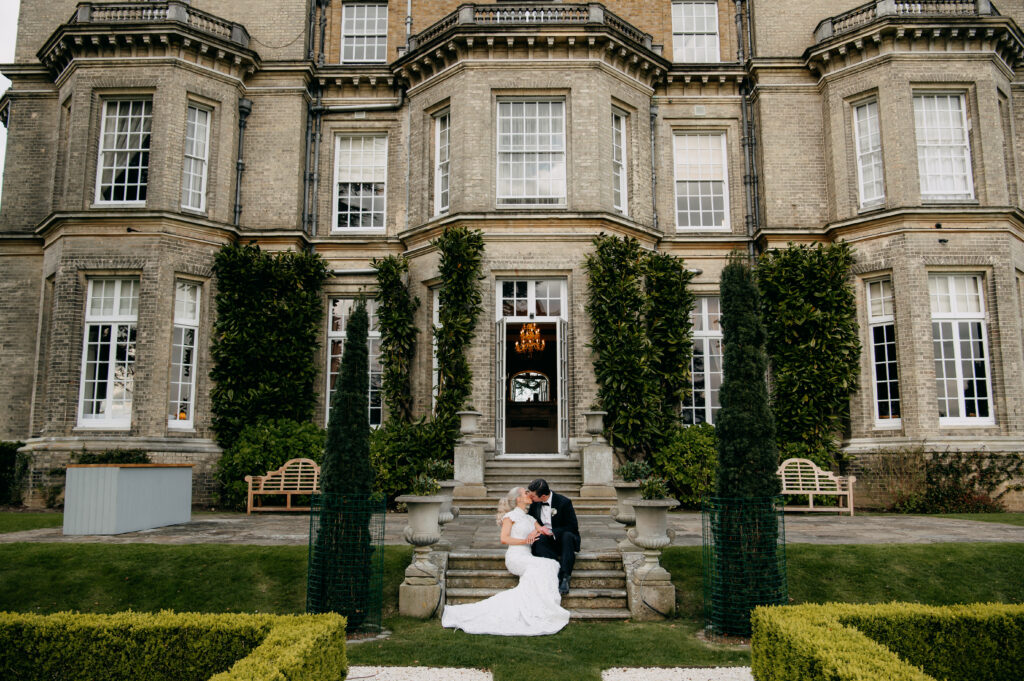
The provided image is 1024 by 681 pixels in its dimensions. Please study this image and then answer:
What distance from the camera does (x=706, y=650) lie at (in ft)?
23.6

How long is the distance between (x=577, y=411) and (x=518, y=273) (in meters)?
3.25

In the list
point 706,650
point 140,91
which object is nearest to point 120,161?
point 140,91

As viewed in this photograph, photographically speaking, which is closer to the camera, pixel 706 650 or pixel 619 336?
pixel 706 650

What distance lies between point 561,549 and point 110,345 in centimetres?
1223

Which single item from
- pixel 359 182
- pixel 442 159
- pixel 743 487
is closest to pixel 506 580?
pixel 743 487

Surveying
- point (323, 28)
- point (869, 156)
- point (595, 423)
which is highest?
point (323, 28)

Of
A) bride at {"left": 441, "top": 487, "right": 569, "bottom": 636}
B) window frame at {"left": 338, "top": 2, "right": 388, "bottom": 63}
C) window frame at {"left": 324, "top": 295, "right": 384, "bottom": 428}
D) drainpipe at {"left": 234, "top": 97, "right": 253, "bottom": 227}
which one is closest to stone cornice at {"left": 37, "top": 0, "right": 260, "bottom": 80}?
drainpipe at {"left": 234, "top": 97, "right": 253, "bottom": 227}

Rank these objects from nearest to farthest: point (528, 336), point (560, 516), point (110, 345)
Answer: point (560, 516) → point (528, 336) → point (110, 345)

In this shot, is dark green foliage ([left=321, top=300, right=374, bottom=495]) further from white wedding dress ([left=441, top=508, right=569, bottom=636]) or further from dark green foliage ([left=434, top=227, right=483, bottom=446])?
dark green foliage ([left=434, top=227, right=483, bottom=446])

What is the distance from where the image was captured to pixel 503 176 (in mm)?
17047

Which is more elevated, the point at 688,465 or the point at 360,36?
the point at 360,36

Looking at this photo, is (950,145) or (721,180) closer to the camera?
(950,145)

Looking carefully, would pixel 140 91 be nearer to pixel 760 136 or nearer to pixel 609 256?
pixel 609 256

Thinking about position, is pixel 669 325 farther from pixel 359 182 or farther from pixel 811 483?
pixel 359 182
